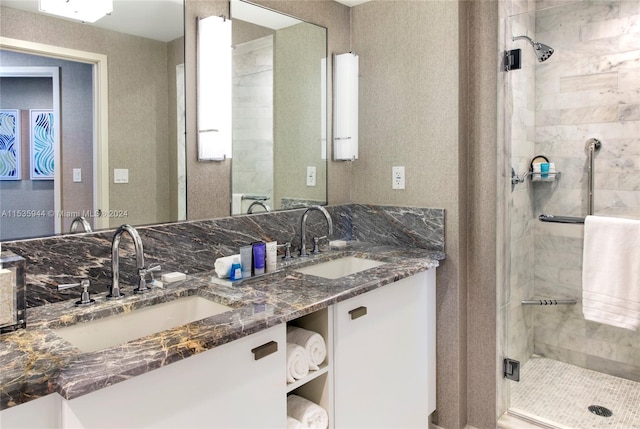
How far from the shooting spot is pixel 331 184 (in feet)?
8.34

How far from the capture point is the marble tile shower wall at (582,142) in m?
2.14

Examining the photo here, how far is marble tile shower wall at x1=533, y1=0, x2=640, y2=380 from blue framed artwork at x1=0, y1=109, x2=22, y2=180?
227cm

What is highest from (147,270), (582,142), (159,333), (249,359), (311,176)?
(582,142)

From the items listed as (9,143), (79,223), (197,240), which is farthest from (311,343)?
(9,143)

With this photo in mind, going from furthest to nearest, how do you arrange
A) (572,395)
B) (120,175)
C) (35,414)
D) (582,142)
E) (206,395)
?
(572,395) → (582,142) → (120,175) → (206,395) → (35,414)

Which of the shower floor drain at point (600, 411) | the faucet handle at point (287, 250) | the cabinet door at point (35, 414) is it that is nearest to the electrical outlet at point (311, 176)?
the faucet handle at point (287, 250)

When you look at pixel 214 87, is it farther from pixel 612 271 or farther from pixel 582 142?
pixel 612 271

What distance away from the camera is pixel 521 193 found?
232 centimetres

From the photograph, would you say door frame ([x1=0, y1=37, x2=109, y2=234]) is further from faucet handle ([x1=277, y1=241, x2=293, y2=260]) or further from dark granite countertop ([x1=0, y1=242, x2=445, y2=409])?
faucet handle ([x1=277, y1=241, x2=293, y2=260])

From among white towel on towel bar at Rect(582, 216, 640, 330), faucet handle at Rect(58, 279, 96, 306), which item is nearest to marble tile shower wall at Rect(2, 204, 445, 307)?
faucet handle at Rect(58, 279, 96, 306)

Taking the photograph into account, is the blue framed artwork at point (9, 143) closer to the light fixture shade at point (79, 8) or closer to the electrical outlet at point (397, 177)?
the light fixture shade at point (79, 8)

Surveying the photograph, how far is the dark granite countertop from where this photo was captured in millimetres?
924

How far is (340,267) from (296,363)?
85 cm

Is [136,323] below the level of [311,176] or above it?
below
